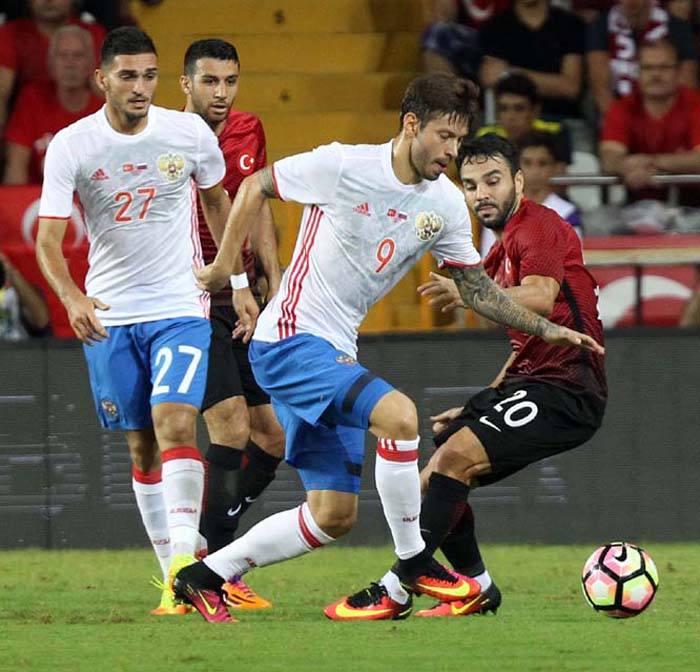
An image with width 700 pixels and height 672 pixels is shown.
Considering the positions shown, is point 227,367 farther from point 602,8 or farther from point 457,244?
point 602,8

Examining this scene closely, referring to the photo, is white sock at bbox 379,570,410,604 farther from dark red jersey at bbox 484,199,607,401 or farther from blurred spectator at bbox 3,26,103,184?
blurred spectator at bbox 3,26,103,184

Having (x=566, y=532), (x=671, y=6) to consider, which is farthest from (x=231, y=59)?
(x=671, y=6)

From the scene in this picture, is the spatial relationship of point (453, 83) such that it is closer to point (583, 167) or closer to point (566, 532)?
point (566, 532)

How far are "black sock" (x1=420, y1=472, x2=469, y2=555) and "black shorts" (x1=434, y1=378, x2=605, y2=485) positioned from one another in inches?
7.6

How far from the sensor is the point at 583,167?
12.5 metres

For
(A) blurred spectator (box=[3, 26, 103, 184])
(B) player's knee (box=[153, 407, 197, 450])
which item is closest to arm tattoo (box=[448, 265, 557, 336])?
(B) player's knee (box=[153, 407, 197, 450])

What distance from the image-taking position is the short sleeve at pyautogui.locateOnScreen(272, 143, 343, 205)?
6.81 m

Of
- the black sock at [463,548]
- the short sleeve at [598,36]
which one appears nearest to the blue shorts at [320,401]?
the black sock at [463,548]

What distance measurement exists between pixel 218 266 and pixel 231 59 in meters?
1.64

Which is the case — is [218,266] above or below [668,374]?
above

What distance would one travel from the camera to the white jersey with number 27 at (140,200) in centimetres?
736

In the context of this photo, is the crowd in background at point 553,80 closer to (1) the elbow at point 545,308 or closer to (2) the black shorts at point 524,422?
(2) the black shorts at point 524,422

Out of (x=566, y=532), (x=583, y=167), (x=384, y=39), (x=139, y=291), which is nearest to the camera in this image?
(x=139, y=291)

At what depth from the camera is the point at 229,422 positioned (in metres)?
7.92
